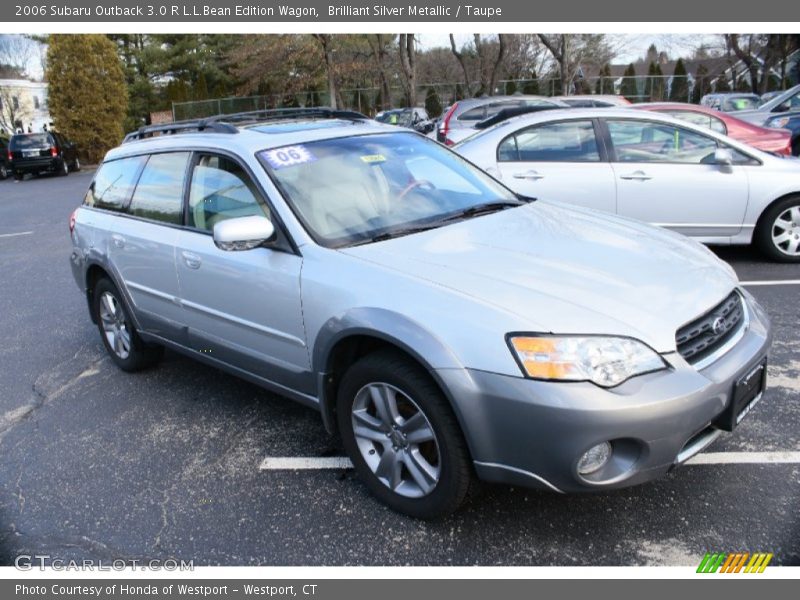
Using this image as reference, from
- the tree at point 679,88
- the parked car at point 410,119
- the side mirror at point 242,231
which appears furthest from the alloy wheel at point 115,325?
the tree at point 679,88

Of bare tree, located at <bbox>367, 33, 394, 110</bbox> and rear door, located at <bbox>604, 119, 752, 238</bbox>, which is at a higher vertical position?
bare tree, located at <bbox>367, 33, 394, 110</bbox>

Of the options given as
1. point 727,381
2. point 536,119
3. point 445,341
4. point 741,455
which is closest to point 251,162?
point 445,341

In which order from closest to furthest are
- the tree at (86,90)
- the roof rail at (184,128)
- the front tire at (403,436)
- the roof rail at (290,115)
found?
the front tire at (403,436), the roof rail at (184,128), the roof rail at (290,115), the tree at (86,90)

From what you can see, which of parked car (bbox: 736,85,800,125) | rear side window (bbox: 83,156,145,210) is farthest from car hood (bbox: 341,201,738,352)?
parked car (bbox: 736,85,800,125)

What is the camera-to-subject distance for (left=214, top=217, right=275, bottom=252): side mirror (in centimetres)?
304

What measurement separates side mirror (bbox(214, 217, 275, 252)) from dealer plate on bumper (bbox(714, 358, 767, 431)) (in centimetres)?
208

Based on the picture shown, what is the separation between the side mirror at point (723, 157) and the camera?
20.0 feet

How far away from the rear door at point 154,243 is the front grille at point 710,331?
109 inches

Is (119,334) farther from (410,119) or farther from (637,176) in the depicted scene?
(410,119)

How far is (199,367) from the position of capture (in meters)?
4.89

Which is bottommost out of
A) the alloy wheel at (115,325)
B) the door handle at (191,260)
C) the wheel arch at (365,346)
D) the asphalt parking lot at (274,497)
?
the asphalt parking lot at (274,497)

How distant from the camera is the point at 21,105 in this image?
183 ft

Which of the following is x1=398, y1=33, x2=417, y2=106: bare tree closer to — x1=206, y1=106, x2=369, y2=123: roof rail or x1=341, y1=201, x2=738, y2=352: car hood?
x1=206, y1=106, x2=369, y2=123: roof rail

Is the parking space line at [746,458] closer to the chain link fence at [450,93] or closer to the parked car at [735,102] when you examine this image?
the parked car at [735,102]
